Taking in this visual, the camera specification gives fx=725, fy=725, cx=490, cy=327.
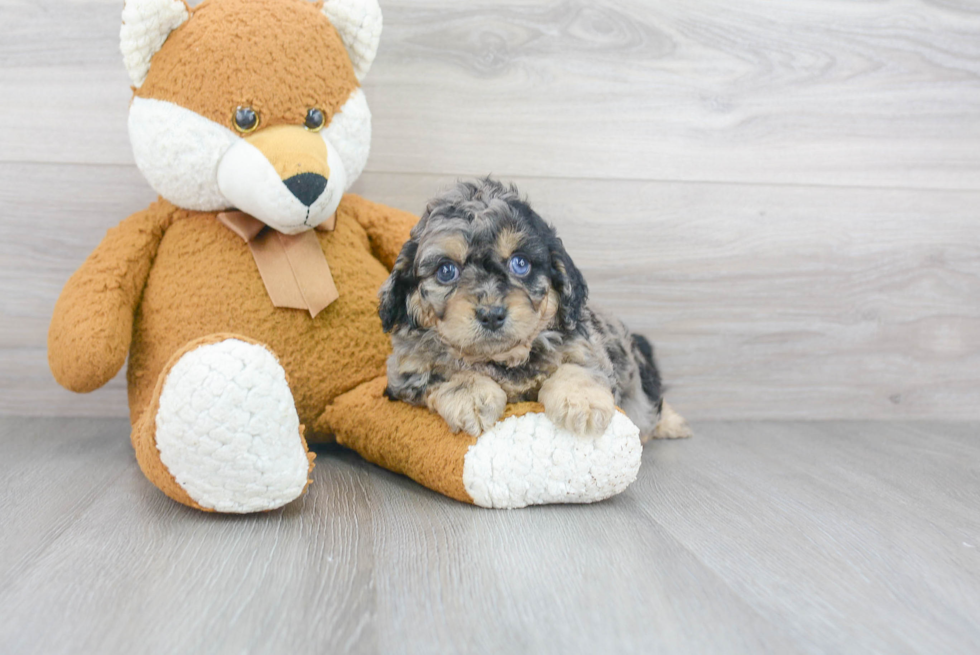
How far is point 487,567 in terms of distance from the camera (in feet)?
3.82

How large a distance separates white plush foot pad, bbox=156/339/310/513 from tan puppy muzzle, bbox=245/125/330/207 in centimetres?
40

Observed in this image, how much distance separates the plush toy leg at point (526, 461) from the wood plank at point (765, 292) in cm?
85

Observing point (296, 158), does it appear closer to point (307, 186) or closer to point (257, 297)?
point (307, 186)

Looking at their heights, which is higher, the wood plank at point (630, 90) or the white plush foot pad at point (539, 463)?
the wood plank at point (630, 90)

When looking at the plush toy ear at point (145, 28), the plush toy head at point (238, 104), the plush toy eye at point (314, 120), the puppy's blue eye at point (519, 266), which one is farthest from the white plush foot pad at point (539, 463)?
the plush toy ear at point (145, 28)

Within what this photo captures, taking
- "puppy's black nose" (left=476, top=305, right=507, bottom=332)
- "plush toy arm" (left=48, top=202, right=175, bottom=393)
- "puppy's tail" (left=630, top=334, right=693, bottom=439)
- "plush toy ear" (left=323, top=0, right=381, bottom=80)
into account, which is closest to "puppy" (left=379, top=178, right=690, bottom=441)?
"puppy's black nose" (left=476, top=305, right=507, bottom=332)

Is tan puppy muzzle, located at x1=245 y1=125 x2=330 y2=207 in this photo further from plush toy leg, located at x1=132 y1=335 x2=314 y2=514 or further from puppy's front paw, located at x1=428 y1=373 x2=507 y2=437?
puppy's front paw, located at x1=428 y1=373 x2=507 y2=437

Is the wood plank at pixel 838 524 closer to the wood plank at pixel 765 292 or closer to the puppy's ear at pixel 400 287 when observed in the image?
the wood plank at pixel 765 292

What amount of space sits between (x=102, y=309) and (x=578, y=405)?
41.4 inches

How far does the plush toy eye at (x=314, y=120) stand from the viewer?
1621mm

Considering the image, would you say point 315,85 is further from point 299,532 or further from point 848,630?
point 848,630

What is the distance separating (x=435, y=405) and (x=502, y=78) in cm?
107

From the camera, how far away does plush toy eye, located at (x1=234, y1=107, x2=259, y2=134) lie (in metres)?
1.56

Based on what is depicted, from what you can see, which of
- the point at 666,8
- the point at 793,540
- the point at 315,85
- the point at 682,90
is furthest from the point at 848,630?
the point at 666,8
